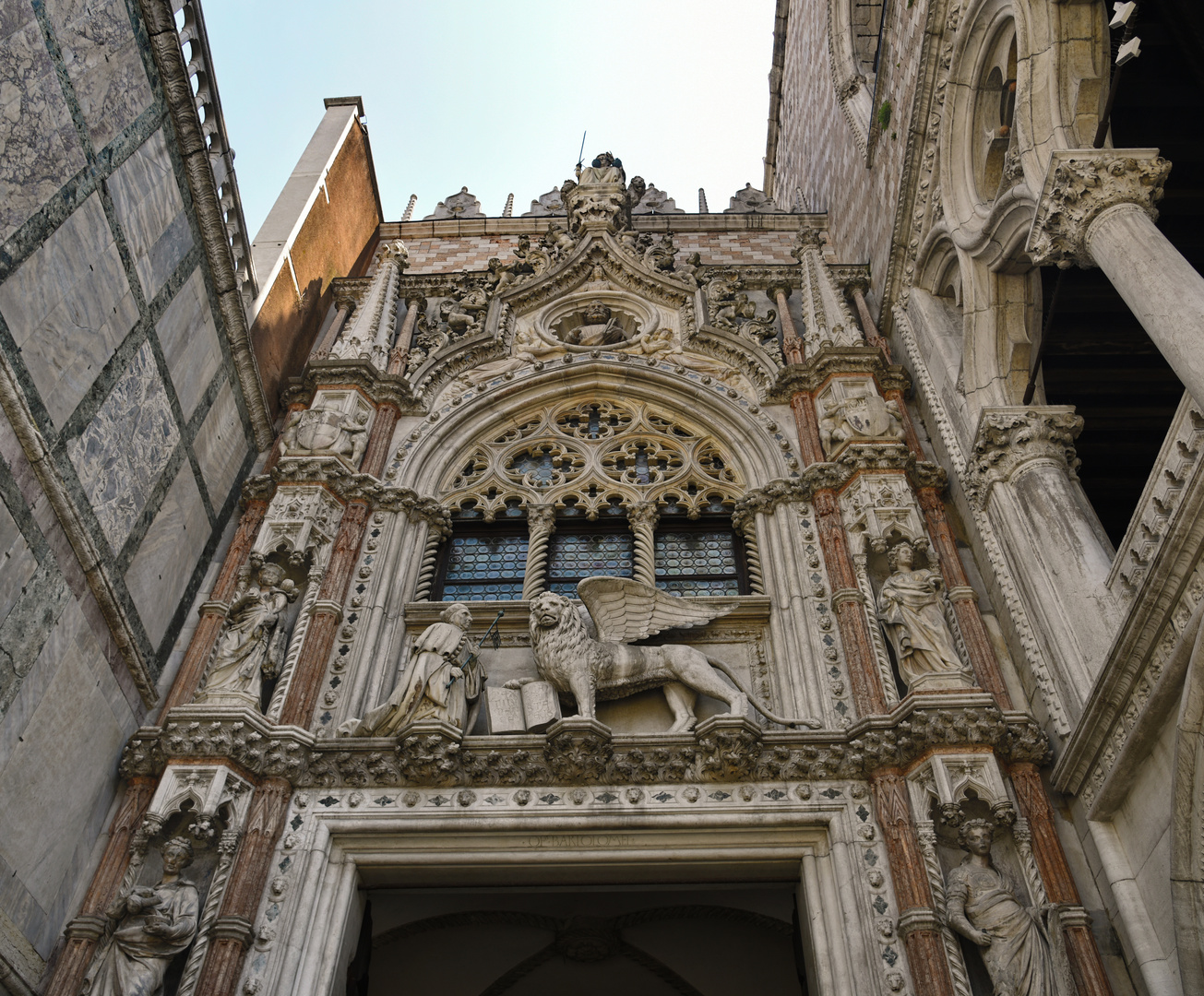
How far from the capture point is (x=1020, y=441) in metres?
8.99

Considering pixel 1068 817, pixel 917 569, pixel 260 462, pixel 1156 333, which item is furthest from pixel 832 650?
pixel 260 462

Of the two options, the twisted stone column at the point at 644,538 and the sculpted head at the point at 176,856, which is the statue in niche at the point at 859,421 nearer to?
the twisted stone column at the point at 644,538

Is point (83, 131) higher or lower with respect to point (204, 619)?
higher

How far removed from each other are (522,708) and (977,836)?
3.36 meters

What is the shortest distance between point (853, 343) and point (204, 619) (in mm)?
7102

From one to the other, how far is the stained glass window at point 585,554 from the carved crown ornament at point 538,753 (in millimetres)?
2686

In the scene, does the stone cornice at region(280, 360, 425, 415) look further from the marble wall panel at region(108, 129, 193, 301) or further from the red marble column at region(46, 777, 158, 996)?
the red marble column at region(46, 777, 158, 996)

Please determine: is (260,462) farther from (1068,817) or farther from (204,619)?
(1068,817)

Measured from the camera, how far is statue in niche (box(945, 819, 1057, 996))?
635cm

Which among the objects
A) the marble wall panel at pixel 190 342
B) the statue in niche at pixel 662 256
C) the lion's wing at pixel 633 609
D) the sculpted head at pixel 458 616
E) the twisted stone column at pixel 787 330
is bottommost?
the sculpted head at pixel 458 616

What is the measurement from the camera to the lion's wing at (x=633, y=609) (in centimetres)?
909

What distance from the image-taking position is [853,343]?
11.8 metres

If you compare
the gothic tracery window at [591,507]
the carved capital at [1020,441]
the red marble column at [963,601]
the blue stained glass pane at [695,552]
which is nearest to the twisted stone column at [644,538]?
the gothic tracery window at [591,507]

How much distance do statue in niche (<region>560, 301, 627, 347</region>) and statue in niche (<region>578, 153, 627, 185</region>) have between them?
2661mm
